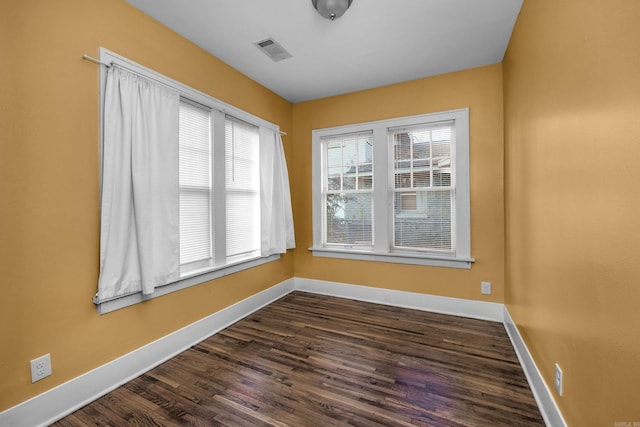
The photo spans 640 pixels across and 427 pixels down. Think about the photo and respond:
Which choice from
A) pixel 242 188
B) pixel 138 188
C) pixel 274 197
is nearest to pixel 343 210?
pixel 274 197

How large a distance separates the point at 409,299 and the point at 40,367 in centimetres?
332

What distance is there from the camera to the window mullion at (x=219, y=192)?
284 centimetres

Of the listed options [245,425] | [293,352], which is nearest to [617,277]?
[245,425]

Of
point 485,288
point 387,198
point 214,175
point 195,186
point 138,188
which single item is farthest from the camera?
point 387,198

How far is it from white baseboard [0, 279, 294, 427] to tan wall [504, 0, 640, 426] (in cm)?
271

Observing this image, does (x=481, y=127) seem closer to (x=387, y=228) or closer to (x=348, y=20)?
(x=387, y=228)

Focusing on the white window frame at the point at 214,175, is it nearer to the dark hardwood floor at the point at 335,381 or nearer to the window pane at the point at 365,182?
the dark hardwood floor at the point at 335,381

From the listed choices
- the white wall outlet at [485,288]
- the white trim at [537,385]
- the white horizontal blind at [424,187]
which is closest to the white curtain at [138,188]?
the white horizontal blind at [424,187]

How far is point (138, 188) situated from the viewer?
6.68 ft

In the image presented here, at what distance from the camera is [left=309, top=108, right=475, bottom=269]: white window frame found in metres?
3.14

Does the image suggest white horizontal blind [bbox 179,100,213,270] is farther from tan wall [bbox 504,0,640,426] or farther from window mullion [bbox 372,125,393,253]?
tan wall [bbox 504,0,640,426]

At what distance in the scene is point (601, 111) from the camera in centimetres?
106

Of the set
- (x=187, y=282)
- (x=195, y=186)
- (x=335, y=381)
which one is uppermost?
(x=195, y=186)

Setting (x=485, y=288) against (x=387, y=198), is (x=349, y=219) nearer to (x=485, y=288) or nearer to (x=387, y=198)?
Result: (x=387, y=198)
